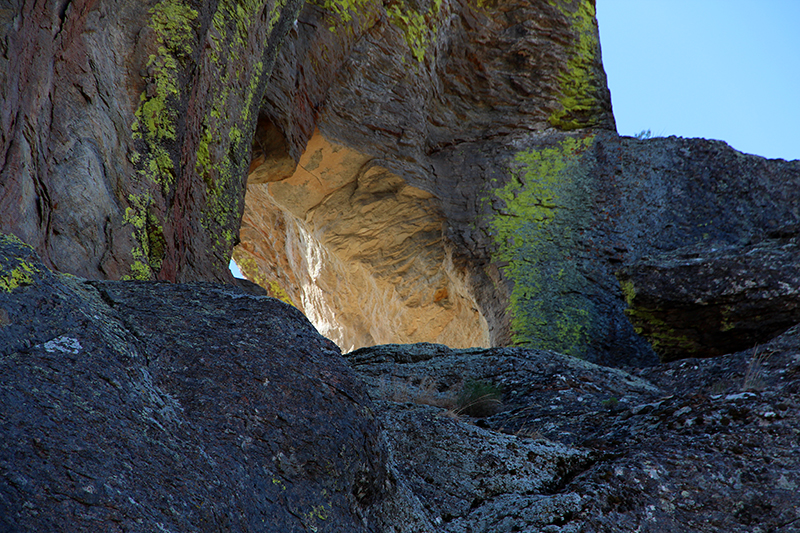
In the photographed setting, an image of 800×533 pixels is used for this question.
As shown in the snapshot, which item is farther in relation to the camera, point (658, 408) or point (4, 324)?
point (658, 408)

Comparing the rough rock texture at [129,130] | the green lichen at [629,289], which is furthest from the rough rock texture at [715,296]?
the rough rock texture at [129,130]

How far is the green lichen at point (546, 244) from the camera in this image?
33.6ft

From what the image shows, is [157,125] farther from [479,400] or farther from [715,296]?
[715,296]

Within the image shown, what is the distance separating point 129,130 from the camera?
577 cm

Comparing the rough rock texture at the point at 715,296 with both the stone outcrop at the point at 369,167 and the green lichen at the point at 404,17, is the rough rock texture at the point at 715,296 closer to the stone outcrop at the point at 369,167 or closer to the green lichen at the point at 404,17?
the stone outcrop at the point at 369,167

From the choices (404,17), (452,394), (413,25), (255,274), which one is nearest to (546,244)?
(413,25)

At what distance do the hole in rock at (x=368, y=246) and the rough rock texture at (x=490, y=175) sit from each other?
4 centimetres

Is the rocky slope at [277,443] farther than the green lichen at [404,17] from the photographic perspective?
No

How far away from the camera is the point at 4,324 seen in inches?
111

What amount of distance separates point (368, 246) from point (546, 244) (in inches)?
129

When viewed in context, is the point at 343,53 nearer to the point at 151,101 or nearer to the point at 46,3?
the point at 151,101

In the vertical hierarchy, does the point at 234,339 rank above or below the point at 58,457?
above

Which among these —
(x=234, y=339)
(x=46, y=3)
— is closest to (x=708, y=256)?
(x=234, y=339)

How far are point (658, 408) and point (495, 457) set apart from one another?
4.25 feet
